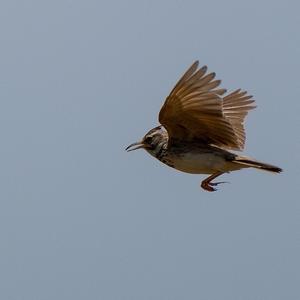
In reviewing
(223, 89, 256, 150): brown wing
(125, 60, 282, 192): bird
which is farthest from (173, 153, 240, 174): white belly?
(223, 89, 256, 150): brown wing

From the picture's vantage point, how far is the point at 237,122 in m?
15.5

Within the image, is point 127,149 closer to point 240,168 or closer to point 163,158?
point 163,158

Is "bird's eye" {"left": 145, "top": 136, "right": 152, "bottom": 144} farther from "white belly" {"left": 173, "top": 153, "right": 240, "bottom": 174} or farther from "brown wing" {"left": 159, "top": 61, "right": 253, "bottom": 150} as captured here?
"white belly" {"left": 173, "top": 153, "right": 240, "bottom": 174}

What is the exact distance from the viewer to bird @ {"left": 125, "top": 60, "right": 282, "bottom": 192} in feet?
42.9

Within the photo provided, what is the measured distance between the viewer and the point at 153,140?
1456 centimetres

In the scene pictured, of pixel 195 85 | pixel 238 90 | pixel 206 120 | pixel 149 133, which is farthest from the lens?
pixel 238 90

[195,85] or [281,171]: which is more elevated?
[195,85]

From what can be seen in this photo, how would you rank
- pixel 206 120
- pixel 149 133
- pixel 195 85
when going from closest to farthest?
pixel 195 85
pixel 206 120
pixel 149 133

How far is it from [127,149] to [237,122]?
1.83 m

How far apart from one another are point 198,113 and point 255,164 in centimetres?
→ 103

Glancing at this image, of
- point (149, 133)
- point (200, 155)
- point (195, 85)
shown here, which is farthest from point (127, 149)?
point (195, 85)

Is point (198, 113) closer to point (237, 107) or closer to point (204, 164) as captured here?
point (204, 164)

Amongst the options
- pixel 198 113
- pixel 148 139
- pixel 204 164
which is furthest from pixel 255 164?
pixel 148 139

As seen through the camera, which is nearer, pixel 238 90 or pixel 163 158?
pixel 163 158
